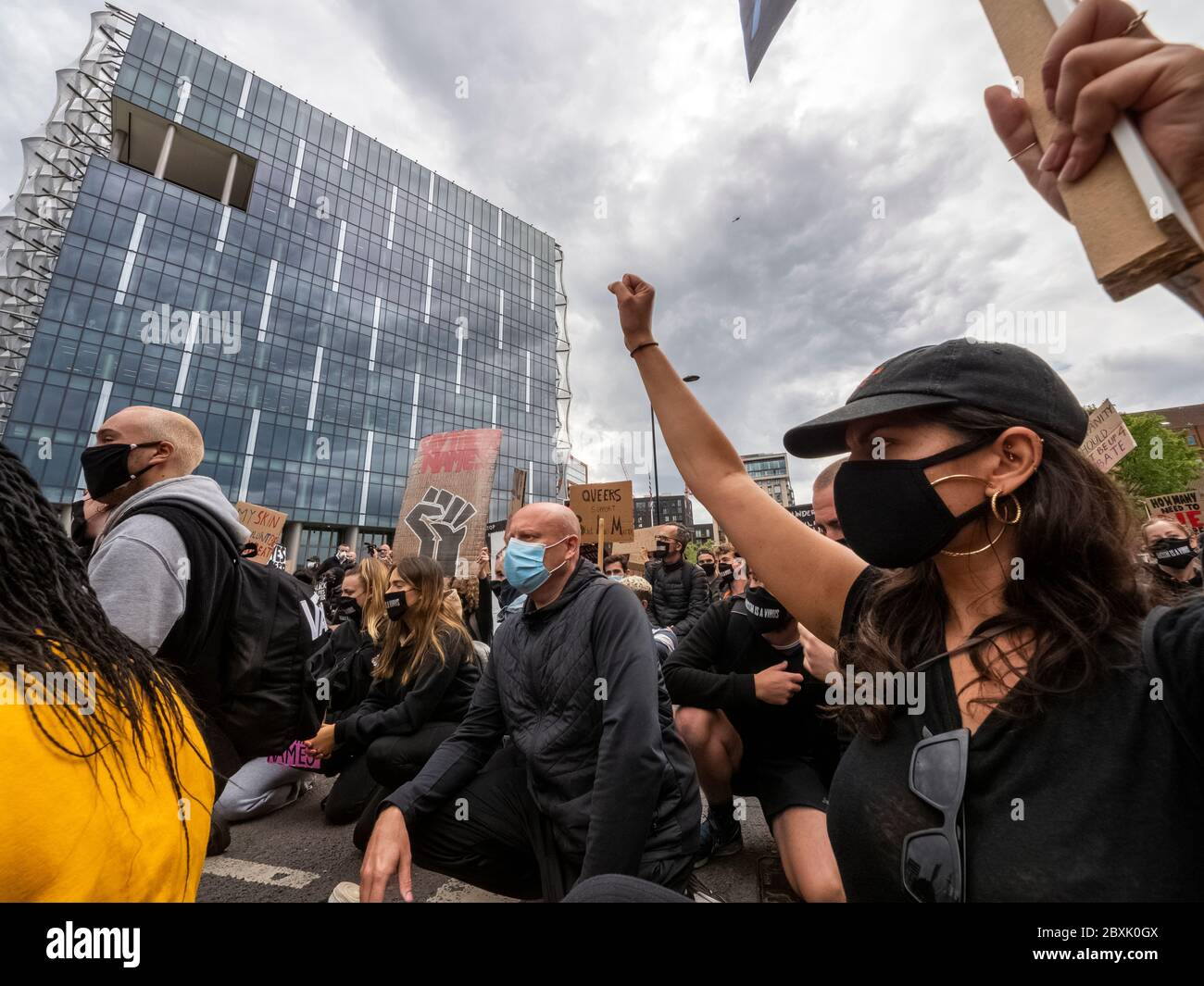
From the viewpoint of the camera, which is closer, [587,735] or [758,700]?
[587,735]

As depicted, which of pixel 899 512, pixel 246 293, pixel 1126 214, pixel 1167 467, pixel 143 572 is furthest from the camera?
pixel 246 293

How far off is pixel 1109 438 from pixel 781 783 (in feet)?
17.6

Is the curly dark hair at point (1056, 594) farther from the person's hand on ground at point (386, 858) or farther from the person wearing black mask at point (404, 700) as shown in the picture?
the person wearing black mask at point (404, 700)

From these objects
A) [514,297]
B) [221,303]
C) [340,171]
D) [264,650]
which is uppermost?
[340,171]

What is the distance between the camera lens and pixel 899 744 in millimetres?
1081

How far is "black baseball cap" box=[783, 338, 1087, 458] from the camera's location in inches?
43.7

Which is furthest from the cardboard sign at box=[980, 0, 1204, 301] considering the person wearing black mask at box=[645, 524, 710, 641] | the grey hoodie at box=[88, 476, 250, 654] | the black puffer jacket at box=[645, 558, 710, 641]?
the black puffer jacket at box=[645, 558, 710, 641]

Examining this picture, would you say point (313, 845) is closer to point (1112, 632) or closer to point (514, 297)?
point (1112, 632)

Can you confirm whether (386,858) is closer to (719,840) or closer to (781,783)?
(781,783)

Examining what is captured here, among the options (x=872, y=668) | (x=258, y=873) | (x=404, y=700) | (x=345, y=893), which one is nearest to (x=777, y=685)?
(x=872, y=668)

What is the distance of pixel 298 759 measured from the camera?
4.29 metres

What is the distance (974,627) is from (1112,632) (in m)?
0.22

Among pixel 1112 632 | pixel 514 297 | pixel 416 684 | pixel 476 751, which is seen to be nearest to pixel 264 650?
pixel 476 751
